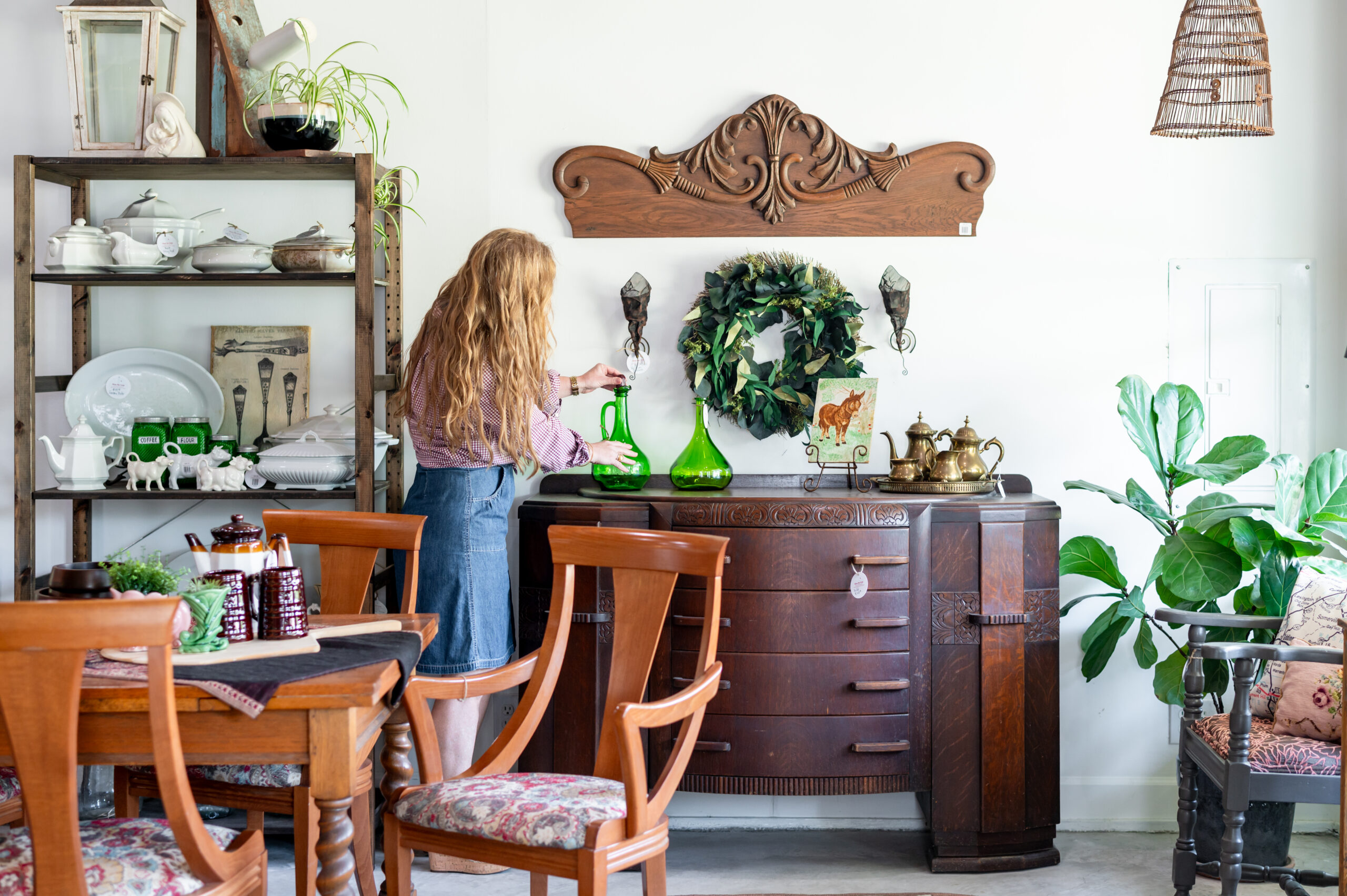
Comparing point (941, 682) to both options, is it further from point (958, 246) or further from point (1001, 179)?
point (1001, 179)

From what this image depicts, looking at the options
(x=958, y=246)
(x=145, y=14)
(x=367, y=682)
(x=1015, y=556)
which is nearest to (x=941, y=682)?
(x=1015, y=556)

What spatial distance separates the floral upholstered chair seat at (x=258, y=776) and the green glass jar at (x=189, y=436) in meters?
1.10

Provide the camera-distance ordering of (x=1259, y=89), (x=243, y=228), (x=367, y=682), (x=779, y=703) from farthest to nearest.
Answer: (x=243, y=228) → (x=779, y=703) → (x=1259, y=89) → (x=367, y=682)

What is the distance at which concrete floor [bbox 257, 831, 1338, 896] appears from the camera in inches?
118

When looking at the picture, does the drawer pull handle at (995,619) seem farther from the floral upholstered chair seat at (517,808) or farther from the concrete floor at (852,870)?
the floral upholstered chair seat at (517,808)

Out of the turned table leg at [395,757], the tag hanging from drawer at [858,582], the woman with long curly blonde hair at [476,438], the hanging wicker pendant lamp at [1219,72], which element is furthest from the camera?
the tag hanging from drawer at [858,582]

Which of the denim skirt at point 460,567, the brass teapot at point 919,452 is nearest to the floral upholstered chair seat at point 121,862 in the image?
the denim skirt at point 460,567

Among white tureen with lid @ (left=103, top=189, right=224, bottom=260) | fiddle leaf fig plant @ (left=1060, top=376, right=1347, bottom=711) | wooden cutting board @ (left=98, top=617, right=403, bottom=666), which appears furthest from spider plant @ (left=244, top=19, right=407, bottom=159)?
fiddle leaf fig plant @ (left=1060, top=376, right=1347, bottom=711)

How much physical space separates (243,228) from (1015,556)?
2622 mm

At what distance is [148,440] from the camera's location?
3.23m

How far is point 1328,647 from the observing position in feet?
8.74

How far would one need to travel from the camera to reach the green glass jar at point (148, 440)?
3.23 meters

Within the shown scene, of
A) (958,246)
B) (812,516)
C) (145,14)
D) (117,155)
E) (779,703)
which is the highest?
(145,14)

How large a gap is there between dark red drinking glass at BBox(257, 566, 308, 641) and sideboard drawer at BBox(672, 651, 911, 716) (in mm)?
1332
